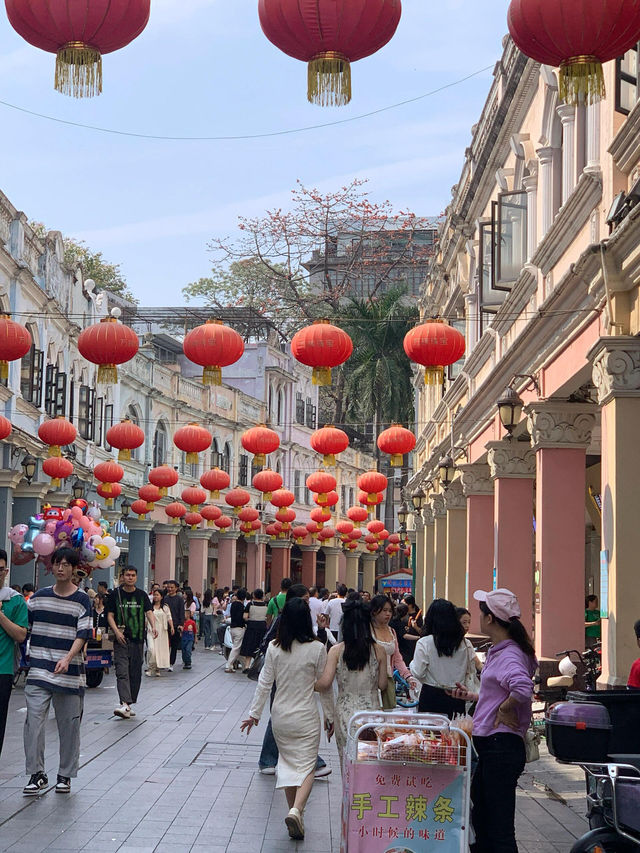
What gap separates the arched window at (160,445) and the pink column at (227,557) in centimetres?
682

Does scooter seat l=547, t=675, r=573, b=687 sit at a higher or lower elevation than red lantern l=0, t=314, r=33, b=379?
lower

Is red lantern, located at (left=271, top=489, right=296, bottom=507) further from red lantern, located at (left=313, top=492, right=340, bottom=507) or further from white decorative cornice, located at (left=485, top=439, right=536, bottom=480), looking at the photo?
white decorative cornice, located at (left=485, top=439, right=536, bottom=480)

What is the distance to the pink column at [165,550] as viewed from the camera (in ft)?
142

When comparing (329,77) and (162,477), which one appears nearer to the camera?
(329,77)

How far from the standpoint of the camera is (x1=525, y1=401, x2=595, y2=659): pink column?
15.9 meters

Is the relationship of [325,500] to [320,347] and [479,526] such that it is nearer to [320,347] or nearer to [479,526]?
[479,526]

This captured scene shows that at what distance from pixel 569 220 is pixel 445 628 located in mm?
6603

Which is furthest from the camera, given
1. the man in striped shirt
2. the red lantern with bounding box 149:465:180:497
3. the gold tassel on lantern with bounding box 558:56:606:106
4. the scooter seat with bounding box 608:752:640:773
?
the red lantern with bounding box 149:465:180:497

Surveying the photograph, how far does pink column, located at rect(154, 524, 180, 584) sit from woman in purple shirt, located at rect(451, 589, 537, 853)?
1442 inches

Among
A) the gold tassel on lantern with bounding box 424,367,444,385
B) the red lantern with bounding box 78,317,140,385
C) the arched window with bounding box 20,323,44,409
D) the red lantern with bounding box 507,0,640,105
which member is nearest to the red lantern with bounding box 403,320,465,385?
the gold tassel on lantern with bounding box 424,367,444,385

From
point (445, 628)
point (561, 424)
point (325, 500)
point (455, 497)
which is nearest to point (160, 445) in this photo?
point (325, 500)

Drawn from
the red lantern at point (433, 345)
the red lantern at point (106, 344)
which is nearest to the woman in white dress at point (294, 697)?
the red lantern at point (106, 344)

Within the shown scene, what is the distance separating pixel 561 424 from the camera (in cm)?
1602

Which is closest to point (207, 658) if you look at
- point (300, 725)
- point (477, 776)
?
point (300, 725)
